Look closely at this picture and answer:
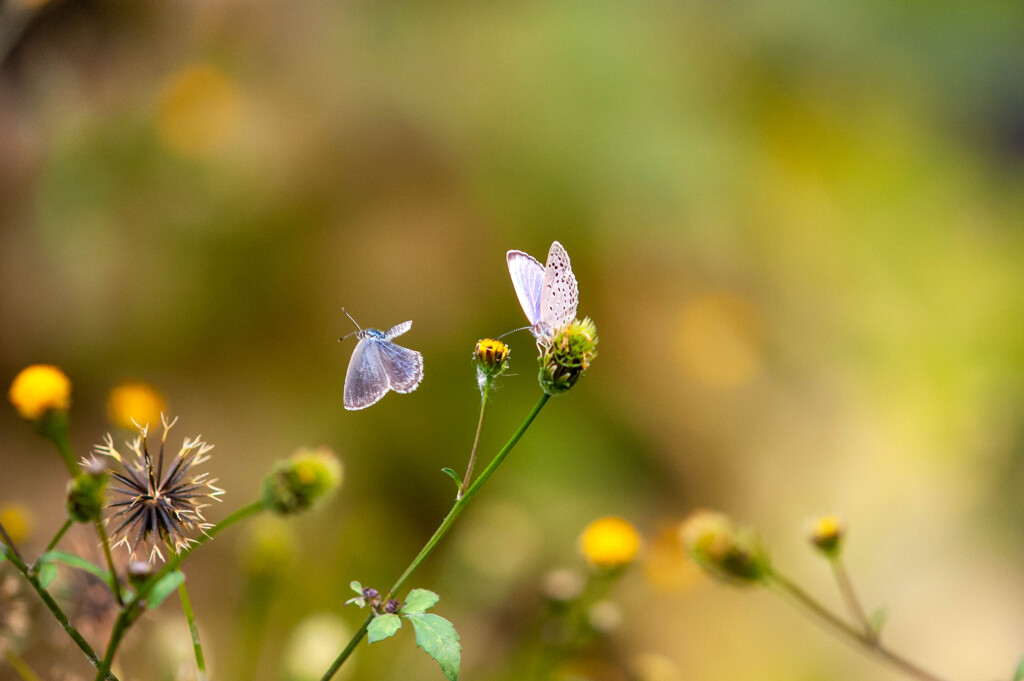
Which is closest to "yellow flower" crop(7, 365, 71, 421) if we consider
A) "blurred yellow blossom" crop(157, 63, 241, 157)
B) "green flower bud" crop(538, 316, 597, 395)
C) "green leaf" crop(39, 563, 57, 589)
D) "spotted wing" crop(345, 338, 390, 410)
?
"green leaf" crop(39, 563, 57, 589)

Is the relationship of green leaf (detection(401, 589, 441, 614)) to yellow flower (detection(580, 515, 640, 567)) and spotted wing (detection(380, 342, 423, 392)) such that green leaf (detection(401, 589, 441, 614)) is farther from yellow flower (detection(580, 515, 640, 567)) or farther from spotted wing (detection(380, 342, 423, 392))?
yellow flower (detection(580, 515, 640, 567))

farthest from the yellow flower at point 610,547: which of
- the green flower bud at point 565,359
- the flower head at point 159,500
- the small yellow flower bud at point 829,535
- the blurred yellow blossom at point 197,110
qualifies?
the blurred yellow blossom at point 197,110

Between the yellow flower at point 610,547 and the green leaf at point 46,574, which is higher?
the yellow flower at point 610,547

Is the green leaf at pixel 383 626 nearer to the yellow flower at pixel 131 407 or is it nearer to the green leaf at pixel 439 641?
the green leaf at pixel 439 641

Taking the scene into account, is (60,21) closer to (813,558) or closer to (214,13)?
(214,13)

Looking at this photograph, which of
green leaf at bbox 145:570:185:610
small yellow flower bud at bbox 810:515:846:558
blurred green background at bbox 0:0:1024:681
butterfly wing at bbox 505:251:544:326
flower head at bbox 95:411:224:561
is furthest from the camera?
blurred green background at bbox 0:0:1024:681
